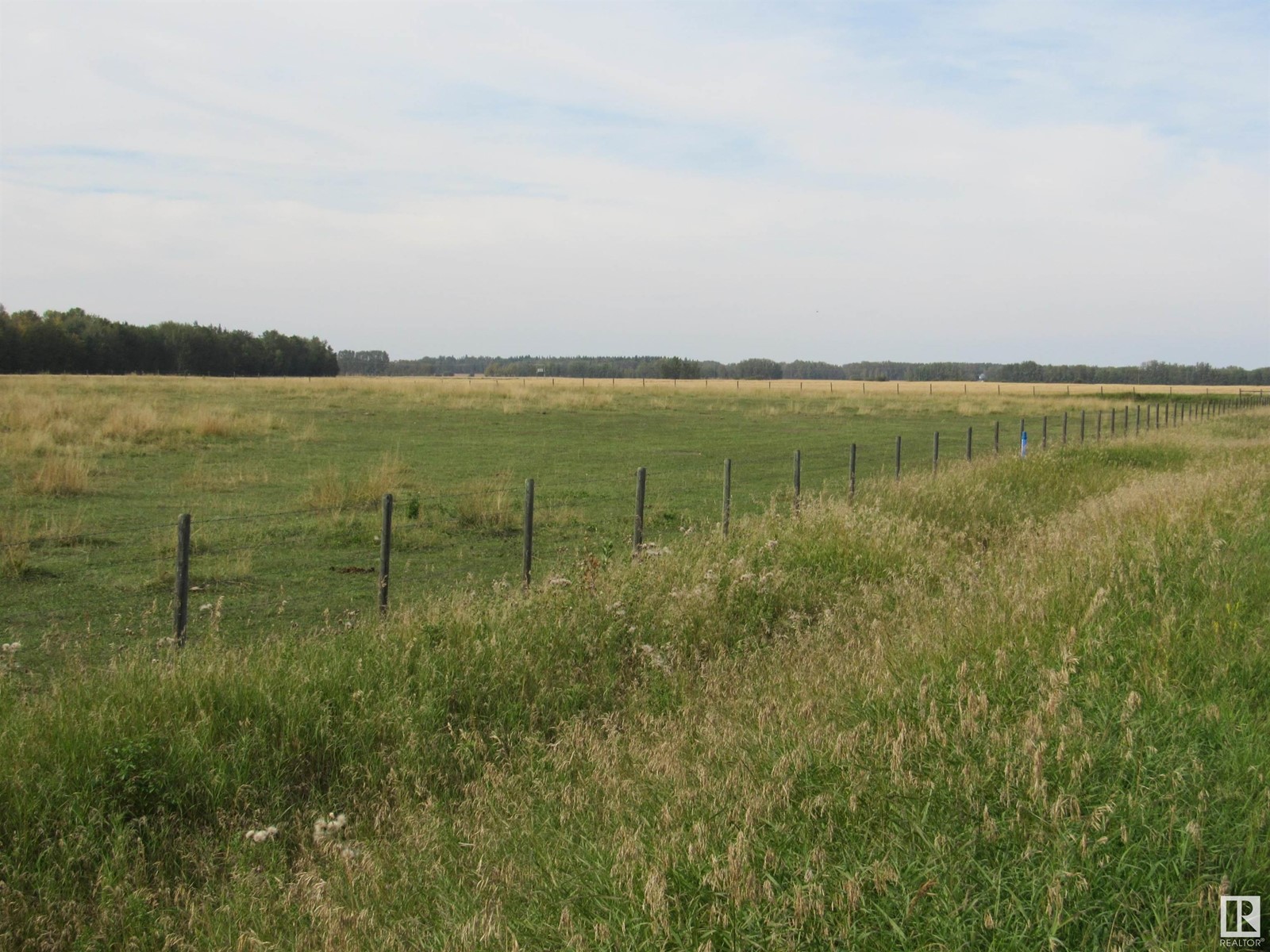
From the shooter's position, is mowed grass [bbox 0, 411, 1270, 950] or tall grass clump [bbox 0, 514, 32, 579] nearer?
mowed grass [bbox 0, 411, 1270, 950]

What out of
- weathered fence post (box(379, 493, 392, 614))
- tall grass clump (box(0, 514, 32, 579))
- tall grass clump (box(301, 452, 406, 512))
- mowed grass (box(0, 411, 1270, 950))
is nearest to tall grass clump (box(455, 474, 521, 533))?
tall grass clump (box(301, 452, 406, 512))

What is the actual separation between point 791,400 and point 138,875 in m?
60.9

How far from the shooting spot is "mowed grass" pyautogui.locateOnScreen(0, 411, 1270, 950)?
3.21 m

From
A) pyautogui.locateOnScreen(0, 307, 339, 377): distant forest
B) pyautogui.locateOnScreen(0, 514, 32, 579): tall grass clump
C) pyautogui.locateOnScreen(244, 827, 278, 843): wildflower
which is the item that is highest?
pyautogui.locateOnScreen(0, 307, 339, 377): distant forest

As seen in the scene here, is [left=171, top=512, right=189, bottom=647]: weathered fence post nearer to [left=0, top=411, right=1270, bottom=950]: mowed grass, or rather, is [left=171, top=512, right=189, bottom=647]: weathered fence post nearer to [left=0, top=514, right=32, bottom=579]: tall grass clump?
[left=0, top=411, right=1270, bottom=950]: mowed grass

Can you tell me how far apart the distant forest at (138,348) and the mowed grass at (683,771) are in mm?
93047

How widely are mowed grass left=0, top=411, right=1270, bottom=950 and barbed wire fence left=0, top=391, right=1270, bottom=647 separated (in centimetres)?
118

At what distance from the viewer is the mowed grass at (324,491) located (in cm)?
1027

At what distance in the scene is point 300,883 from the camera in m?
4.24

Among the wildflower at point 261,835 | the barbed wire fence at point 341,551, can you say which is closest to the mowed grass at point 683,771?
the wildflower at point 261,835

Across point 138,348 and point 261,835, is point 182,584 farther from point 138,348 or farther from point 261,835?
point 138,348

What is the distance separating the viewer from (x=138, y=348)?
99.7 meters

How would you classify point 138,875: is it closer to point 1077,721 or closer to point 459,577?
point 1077,721

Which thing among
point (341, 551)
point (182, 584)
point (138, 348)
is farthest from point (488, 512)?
point (138, 348)
